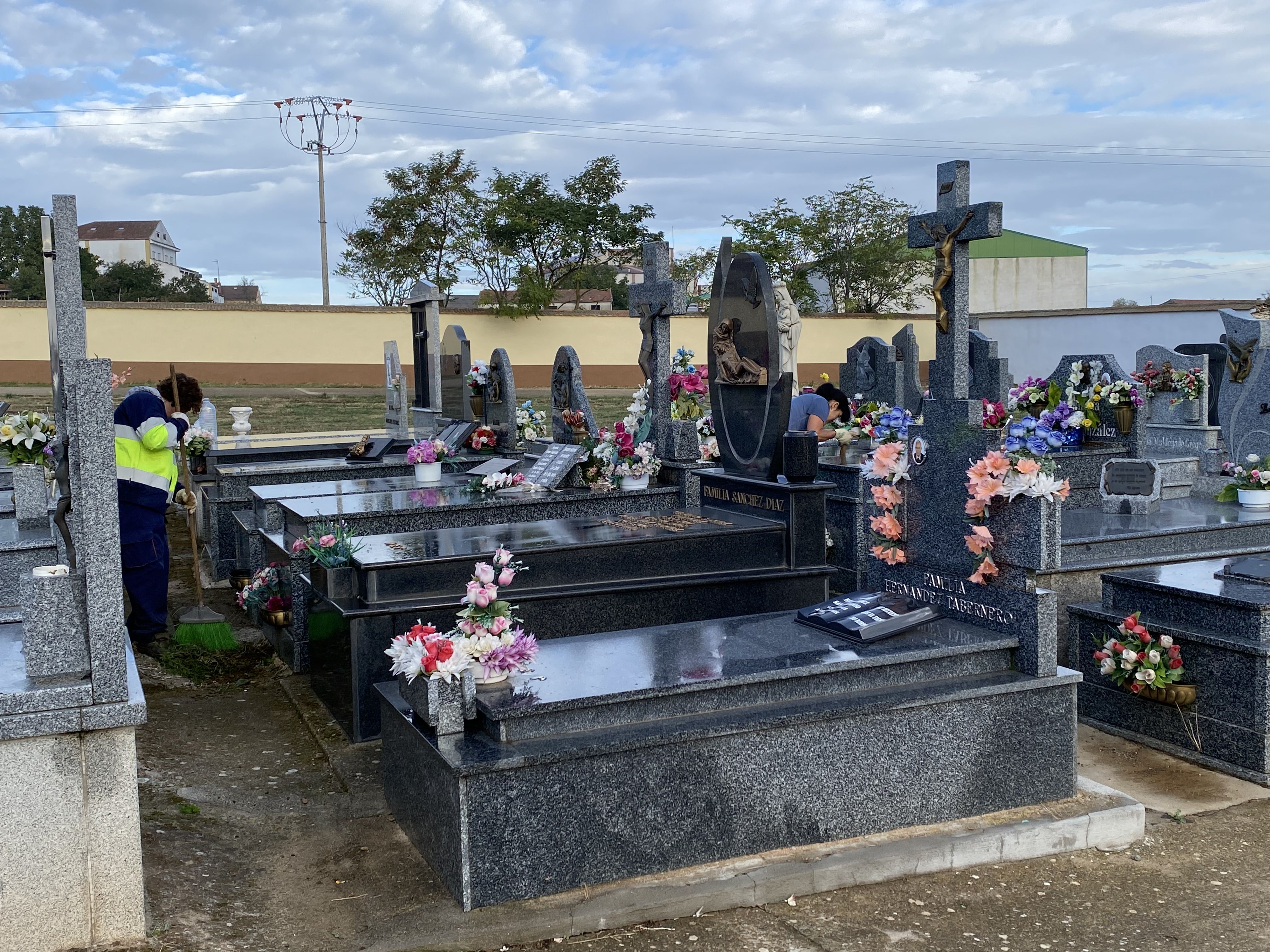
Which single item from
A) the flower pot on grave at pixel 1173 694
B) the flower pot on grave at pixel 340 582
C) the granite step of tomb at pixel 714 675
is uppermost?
the flower pot on grave at pixel 340 582

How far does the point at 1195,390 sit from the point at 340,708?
10.0m

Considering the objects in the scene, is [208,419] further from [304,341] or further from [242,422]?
[304,341]

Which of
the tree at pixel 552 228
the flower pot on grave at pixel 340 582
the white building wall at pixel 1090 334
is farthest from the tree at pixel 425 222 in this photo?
the flower pot on grave at pixel 340 582

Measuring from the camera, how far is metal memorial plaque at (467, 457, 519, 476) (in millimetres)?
8703

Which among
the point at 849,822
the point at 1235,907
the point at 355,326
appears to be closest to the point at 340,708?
the point at 849,822

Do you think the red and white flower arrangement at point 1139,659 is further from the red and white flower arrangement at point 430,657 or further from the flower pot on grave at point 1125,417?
the flower pot on grave at point 1125,417

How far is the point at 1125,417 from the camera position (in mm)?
10023

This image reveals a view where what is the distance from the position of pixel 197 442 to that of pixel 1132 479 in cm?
769

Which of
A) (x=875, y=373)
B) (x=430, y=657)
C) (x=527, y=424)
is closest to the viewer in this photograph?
(x=430, y=657)

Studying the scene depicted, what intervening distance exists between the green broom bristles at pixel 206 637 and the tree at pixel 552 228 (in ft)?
82.2

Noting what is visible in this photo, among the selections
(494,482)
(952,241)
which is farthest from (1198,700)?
(494,482)

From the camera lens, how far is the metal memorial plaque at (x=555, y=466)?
825 centimetres

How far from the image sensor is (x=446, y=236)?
32844mm

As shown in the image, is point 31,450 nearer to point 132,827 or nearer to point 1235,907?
point 132,827
